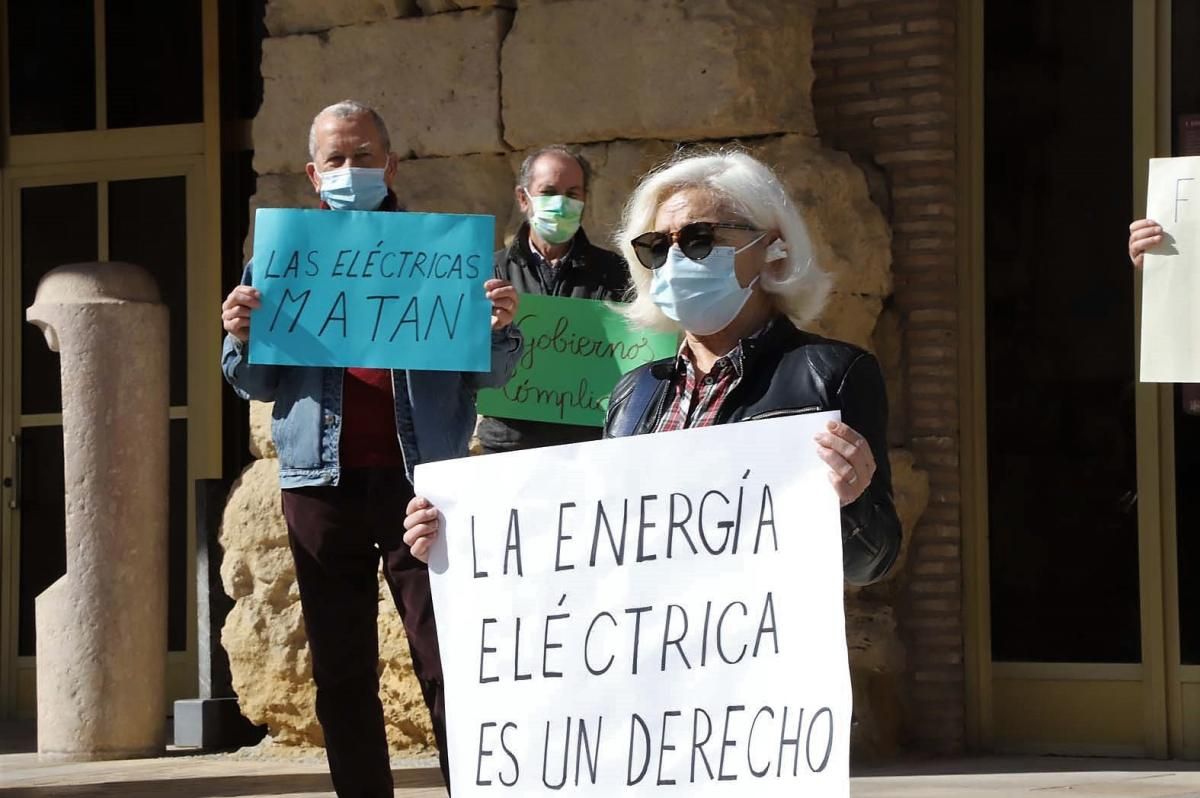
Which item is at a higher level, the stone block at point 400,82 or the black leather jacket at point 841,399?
the stone block at point 400,82

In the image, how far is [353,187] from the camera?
200 inches

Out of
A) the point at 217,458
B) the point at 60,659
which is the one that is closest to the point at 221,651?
the point at 60,659

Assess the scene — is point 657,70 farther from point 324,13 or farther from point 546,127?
point 324,13

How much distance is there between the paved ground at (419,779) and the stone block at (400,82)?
2259 mm

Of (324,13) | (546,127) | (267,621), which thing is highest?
(324,13)

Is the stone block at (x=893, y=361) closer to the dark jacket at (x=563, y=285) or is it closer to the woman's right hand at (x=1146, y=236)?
the dark jacket at (x=563, y=285)

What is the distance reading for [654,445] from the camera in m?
3.24

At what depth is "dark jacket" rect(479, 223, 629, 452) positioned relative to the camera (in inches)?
231

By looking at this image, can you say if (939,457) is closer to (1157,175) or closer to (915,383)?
(915,383)

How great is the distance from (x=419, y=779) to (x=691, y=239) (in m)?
4.13

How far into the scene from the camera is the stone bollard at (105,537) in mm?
8023

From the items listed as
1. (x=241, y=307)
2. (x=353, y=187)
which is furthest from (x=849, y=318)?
(x=241, y=307)

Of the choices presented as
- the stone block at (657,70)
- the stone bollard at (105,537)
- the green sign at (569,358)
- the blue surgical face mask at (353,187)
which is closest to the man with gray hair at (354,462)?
the blue surgical face mask at (353,187)

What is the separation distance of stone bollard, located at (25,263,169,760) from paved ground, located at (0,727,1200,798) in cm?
19
